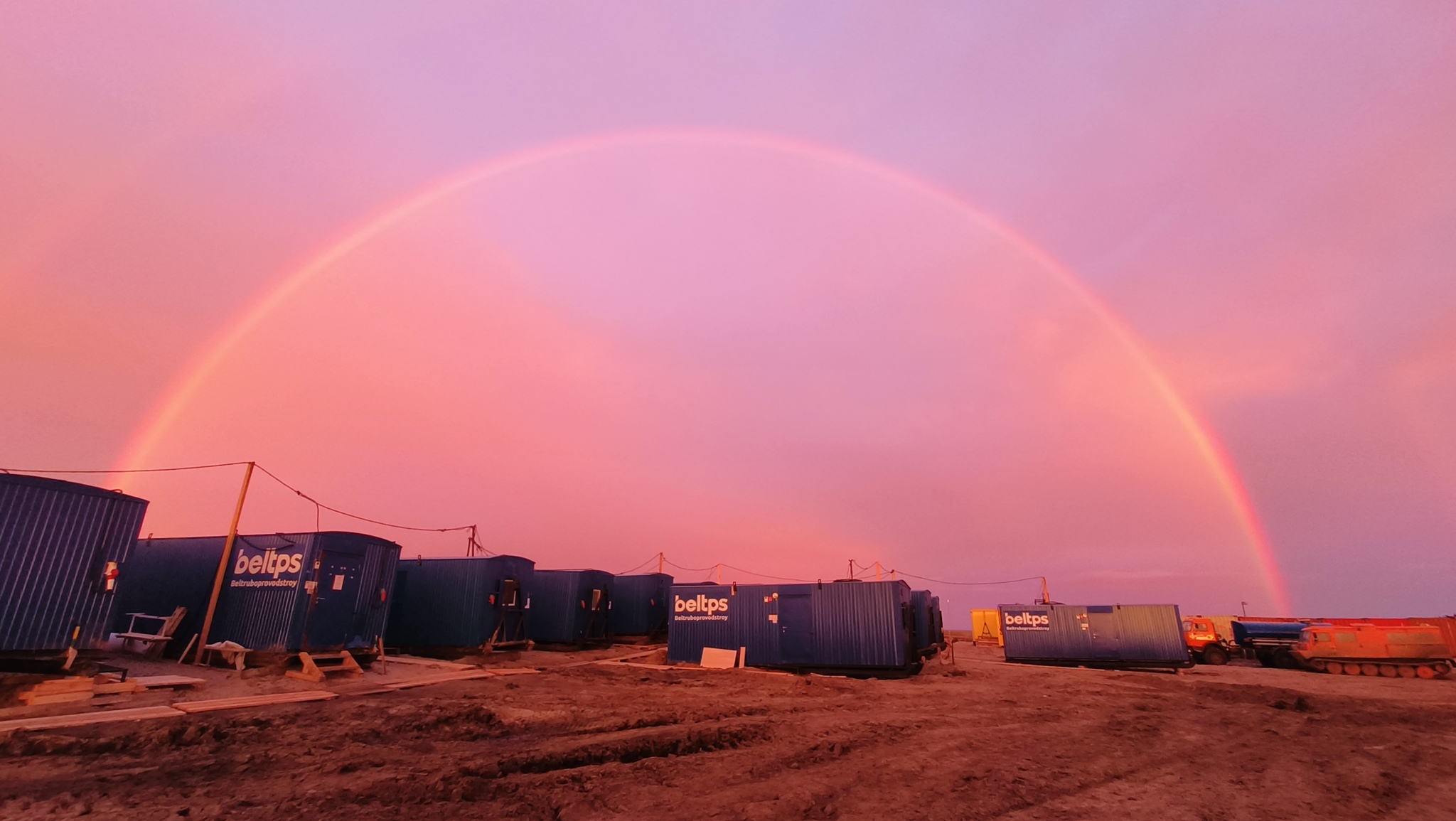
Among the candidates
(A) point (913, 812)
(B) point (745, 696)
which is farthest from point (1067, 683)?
(A) point (913, 812)

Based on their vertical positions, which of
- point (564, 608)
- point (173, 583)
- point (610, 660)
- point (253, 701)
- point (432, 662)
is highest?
point (173, 583)

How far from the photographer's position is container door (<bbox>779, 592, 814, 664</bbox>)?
82.0 feet

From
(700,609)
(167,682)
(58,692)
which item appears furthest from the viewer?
(700,609)

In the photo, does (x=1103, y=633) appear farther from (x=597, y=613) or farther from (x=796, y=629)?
(x=597, y=613)

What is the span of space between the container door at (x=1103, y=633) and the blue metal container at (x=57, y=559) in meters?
37.1

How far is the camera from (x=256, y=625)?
2070 cm

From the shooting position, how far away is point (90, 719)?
11516mm

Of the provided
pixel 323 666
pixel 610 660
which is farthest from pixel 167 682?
pixel 610 660

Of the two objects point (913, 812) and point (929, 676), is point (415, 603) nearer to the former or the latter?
point (929, 676)

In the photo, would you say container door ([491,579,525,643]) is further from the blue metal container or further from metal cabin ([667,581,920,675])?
the blue metal container

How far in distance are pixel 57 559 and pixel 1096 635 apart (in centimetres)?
3831

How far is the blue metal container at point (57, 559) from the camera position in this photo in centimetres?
1488

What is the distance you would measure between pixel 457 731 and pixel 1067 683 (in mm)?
20550

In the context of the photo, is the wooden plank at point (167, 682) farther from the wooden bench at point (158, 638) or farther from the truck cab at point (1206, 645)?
the truck cab at point (1206, 645)
